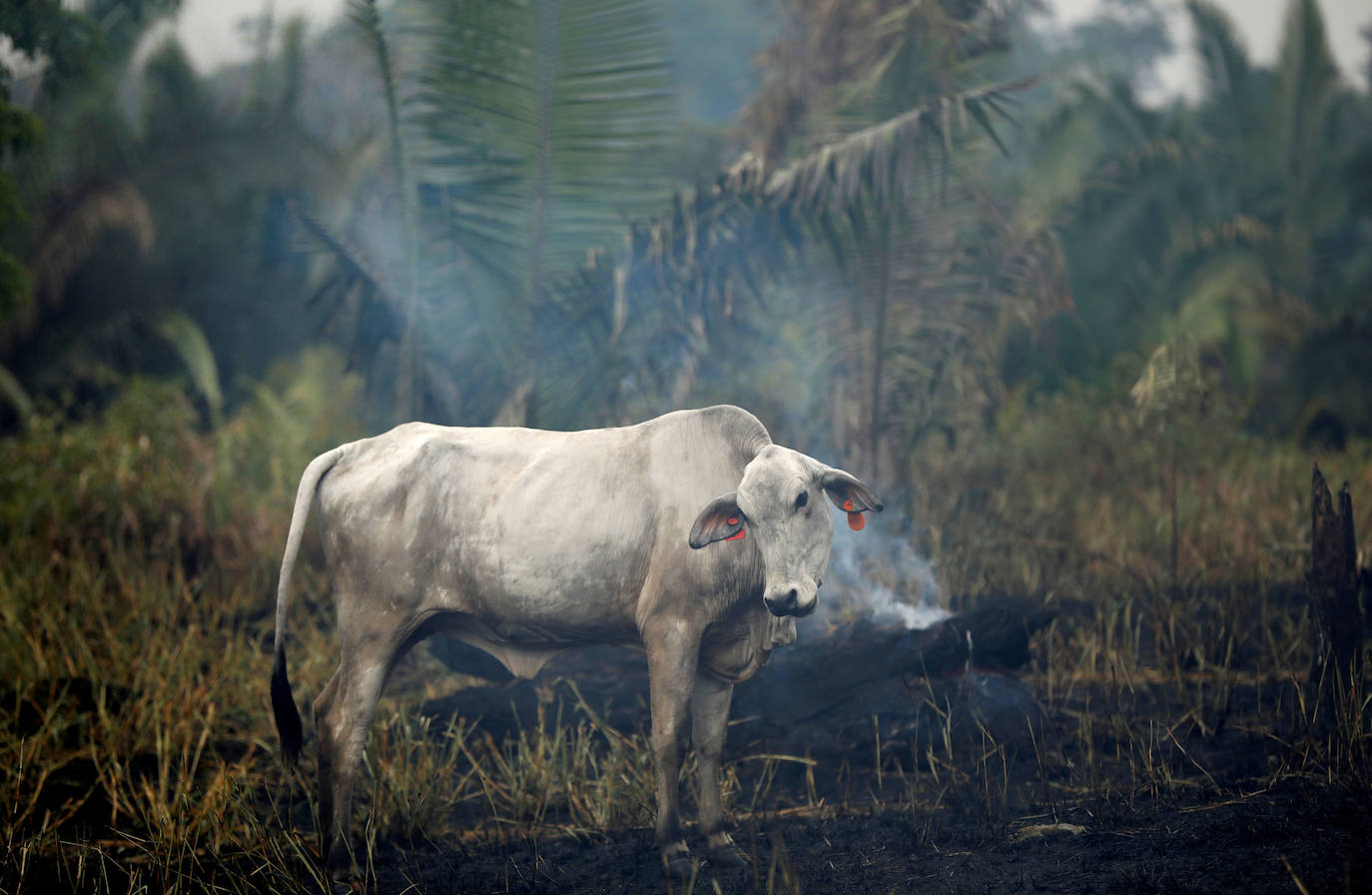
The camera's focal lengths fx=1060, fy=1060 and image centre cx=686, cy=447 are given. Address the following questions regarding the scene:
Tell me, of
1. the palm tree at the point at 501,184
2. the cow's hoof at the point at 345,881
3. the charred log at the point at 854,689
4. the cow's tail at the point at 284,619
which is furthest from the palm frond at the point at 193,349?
the cow's hoof at the point at 345,881

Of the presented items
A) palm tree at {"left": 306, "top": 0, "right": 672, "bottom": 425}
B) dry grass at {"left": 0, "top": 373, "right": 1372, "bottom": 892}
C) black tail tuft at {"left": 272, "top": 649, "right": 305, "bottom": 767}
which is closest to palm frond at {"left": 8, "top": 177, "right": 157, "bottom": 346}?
dry grass at {"left": 0, "top": 373, "right": 1372, "bottom": 892}

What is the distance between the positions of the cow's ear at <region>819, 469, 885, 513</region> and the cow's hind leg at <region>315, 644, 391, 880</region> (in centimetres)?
185

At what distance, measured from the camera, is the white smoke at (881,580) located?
594 cm

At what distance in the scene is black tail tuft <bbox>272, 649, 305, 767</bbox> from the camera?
13.7 feet

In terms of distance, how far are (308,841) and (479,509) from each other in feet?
5.40

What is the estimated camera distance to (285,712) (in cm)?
419

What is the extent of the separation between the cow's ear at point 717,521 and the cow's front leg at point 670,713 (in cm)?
38

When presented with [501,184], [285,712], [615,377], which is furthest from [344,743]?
[501,184]

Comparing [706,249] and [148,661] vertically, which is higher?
[706,249]

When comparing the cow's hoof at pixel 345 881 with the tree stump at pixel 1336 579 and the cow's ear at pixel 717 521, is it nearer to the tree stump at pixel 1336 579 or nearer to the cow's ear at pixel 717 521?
the cow's ear at pixel 717 521

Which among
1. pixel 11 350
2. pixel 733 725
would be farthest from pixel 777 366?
pixel 11 350

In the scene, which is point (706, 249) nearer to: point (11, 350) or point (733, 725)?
point (733, 725)

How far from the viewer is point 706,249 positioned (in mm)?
6469

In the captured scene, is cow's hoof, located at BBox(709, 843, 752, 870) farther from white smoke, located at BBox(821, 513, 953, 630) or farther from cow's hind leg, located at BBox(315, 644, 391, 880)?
white smoke, located at BBox(821, 513, 953, 630)
